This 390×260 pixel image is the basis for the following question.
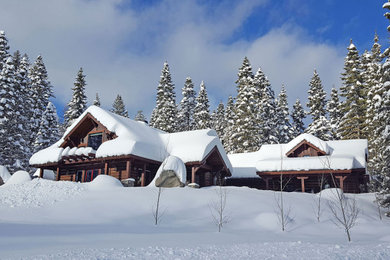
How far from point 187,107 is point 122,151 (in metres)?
31.4

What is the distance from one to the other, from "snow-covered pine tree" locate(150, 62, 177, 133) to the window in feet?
53.2

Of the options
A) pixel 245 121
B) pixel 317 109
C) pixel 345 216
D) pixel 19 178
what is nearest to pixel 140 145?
pixel 19 178

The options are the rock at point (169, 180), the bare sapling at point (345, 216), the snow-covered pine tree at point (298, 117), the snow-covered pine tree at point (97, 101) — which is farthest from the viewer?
the snow-covered pine tree at point (97, 101)

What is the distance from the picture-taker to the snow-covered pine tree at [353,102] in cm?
3444

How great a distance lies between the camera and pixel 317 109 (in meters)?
42.3

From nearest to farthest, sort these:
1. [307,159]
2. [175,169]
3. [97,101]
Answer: [175,169]
[307,159]
[97,101]

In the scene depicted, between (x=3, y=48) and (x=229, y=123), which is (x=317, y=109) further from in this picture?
(x=3, y=48)

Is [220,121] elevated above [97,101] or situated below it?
below

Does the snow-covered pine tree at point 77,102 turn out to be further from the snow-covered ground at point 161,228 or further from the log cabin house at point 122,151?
the snow-covered ground at point 161,228

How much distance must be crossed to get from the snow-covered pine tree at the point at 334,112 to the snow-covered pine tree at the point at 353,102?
11.8ft

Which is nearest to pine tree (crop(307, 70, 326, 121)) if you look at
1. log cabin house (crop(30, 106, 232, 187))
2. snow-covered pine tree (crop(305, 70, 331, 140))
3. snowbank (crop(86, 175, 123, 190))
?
snow-covered pine tree (crop(305, 70, 331, 140))

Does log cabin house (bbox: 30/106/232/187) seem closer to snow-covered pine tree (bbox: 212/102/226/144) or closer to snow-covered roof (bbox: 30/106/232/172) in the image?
snow-covered roof (bbox: 30/106/232/172)

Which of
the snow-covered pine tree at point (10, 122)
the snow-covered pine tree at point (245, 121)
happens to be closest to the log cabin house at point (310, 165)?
the snow-covered pine tree at point (245, 121)

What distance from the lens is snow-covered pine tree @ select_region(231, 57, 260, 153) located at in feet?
121
